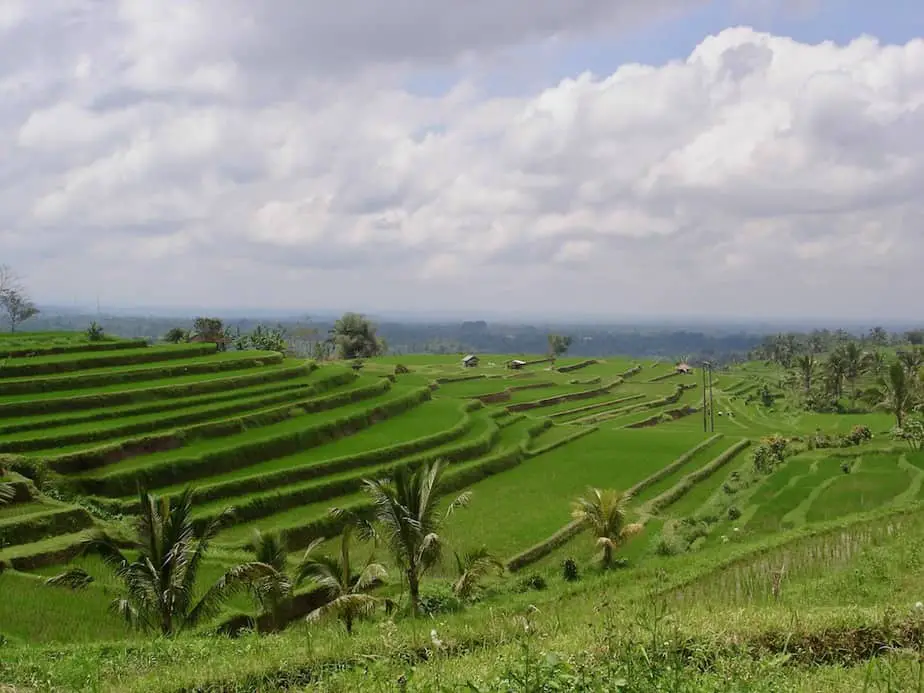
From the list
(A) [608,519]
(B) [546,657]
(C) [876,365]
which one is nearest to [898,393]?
(A) [608,519]

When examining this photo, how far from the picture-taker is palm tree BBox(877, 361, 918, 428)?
37.0 metres

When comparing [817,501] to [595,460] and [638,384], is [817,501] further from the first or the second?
[638,384]

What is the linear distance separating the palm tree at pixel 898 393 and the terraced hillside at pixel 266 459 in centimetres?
810

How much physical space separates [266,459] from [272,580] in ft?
42.6

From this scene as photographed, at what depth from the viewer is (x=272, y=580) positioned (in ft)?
42.4

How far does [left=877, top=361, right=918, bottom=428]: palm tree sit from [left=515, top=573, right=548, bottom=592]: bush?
29.1 m

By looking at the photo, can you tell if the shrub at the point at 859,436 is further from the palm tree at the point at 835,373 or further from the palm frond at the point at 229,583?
the palm frond at the point at 229,583

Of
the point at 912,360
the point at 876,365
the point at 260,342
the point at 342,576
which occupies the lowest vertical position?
the point at 342,576

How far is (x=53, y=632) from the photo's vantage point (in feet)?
41.3

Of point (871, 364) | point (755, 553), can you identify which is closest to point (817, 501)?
point (755, 553)

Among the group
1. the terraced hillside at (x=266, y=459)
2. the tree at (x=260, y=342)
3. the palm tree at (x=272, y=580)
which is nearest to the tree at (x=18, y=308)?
the tree at (x=260, y=342)

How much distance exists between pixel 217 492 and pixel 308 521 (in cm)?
314

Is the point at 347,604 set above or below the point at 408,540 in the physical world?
below

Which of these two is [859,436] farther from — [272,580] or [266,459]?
[272,580]
